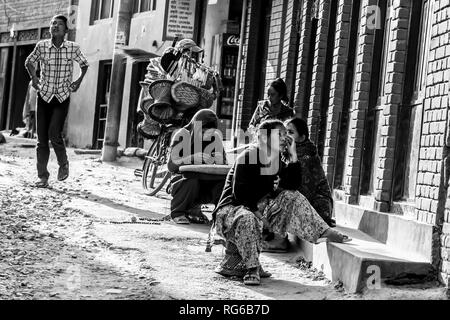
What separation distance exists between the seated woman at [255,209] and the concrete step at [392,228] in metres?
0.45

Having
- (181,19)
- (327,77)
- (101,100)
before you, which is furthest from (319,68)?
(101,100)

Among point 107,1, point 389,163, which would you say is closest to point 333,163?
point 389,163

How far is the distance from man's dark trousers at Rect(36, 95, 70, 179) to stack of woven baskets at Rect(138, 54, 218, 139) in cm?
125

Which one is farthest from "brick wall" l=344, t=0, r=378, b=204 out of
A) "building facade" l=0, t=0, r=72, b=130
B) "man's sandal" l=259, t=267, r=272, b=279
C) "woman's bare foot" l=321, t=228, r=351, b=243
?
"building facade" l=0, t=0, r=72, b=130

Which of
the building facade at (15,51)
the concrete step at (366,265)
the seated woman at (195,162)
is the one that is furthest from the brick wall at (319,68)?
the building facade at (15,51)

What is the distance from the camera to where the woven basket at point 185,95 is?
12.5 meters

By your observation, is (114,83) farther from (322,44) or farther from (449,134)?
(449,134)

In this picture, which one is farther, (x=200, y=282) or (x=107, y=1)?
(x=107, y=1)

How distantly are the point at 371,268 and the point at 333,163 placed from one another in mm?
4272

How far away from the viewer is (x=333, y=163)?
1061 centimetres

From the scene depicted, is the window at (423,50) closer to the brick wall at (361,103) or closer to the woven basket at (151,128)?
the brick wall at (361,103)

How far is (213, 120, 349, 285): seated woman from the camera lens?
715 cm

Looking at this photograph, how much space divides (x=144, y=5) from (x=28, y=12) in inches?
321

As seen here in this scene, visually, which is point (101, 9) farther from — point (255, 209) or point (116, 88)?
point (255, 209)
